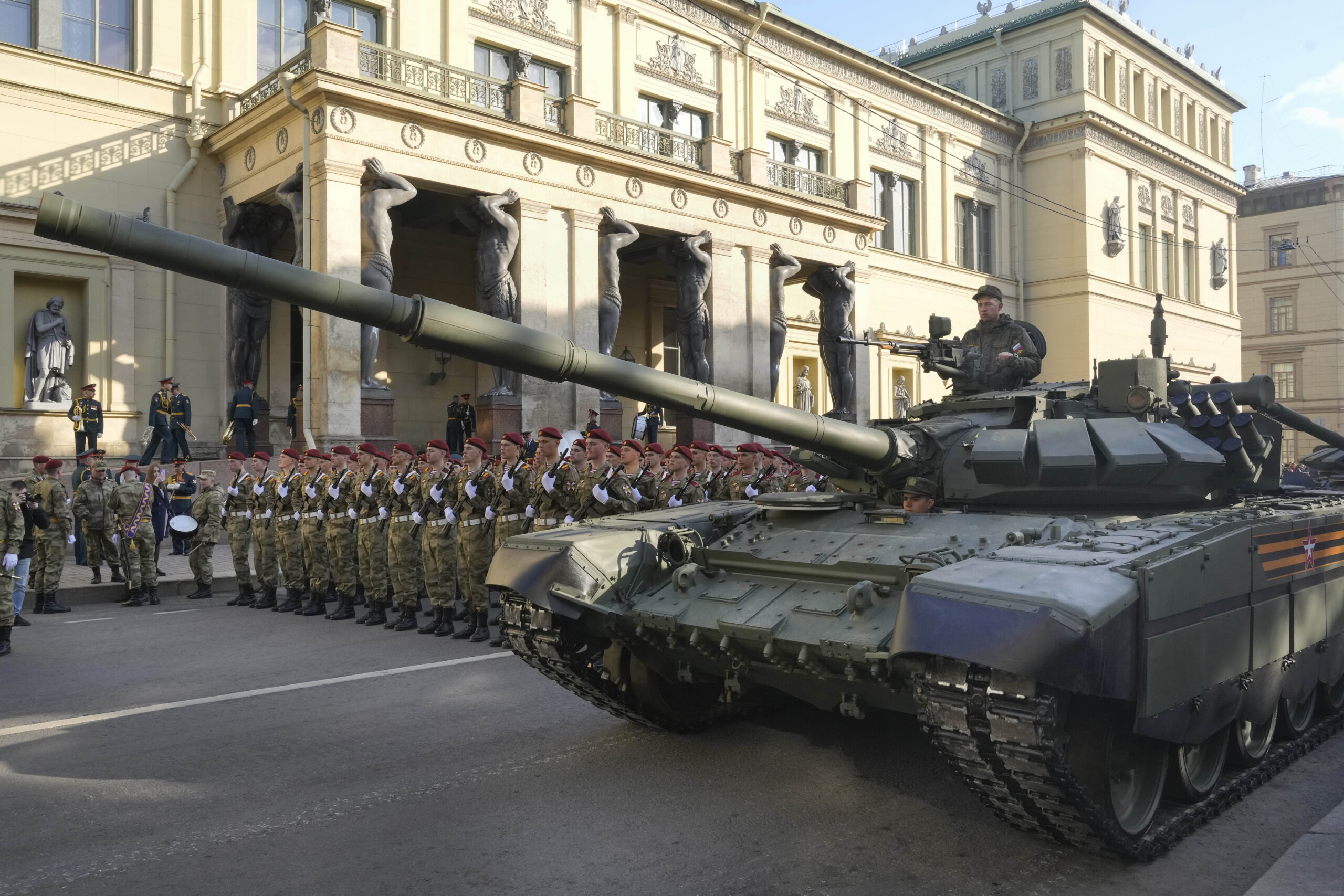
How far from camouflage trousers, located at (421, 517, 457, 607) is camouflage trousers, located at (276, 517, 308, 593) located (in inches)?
96.2

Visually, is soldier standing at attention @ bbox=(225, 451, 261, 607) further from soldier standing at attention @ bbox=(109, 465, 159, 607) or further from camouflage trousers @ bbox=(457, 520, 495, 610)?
camouflage trousers @ bbox=(457, 520, 495, 610)

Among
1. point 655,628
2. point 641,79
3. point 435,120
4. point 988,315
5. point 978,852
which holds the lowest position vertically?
point 978,852

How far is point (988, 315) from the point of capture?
7.48m

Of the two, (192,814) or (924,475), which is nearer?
(192,814)

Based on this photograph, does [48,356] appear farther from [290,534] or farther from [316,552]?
[316,552]

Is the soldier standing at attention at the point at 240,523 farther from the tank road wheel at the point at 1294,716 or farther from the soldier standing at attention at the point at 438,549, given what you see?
the tank road wheel at the point at 1294,716

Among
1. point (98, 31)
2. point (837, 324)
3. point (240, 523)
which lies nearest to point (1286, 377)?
point (837, 324)

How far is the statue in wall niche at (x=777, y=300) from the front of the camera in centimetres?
2317

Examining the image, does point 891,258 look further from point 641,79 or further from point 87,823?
point 87,823

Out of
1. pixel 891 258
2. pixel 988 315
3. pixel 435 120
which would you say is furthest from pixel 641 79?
pixel 988 315

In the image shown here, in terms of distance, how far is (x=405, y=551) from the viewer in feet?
33.7

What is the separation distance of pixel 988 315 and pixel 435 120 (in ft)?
40.9

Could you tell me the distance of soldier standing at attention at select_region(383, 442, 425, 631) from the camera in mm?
10250

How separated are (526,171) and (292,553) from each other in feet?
31.0
